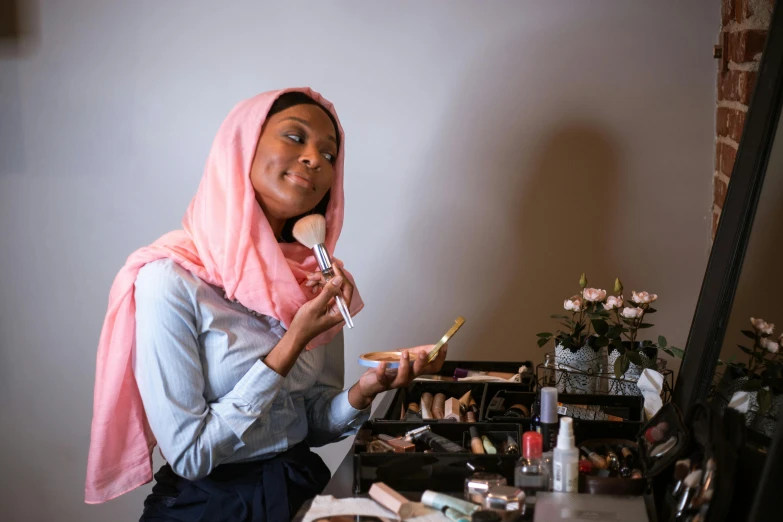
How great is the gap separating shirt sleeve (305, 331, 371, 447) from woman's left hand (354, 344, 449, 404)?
0.05 meters

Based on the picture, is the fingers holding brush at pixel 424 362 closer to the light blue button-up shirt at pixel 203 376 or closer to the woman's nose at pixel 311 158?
the light blue button-up shirt at pixel 203 376

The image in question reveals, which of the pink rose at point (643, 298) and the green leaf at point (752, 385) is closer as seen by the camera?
the green leaf at point (752, 385)

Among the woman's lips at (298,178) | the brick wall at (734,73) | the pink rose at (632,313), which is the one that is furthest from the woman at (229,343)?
the brick wall at (734,73)

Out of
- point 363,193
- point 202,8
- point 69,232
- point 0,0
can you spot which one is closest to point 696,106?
point 363,193

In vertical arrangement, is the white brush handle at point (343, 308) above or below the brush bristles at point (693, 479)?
above

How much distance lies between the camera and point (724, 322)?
4.00ft

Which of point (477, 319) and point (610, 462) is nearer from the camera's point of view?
point (610, 462)

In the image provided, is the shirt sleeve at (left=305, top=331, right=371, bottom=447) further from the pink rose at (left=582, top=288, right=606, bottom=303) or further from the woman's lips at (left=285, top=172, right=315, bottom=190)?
the pink rose at (left=582, top=288, right=606, bottom=303)

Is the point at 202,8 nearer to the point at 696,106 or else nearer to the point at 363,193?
the point at 363,193

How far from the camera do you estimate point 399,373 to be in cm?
142

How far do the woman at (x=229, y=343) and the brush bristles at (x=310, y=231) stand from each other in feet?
0.08

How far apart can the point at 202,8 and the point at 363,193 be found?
627 millimetres

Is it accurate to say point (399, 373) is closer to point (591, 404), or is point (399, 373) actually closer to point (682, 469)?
point (591, 404)

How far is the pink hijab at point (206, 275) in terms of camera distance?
1406 mm
